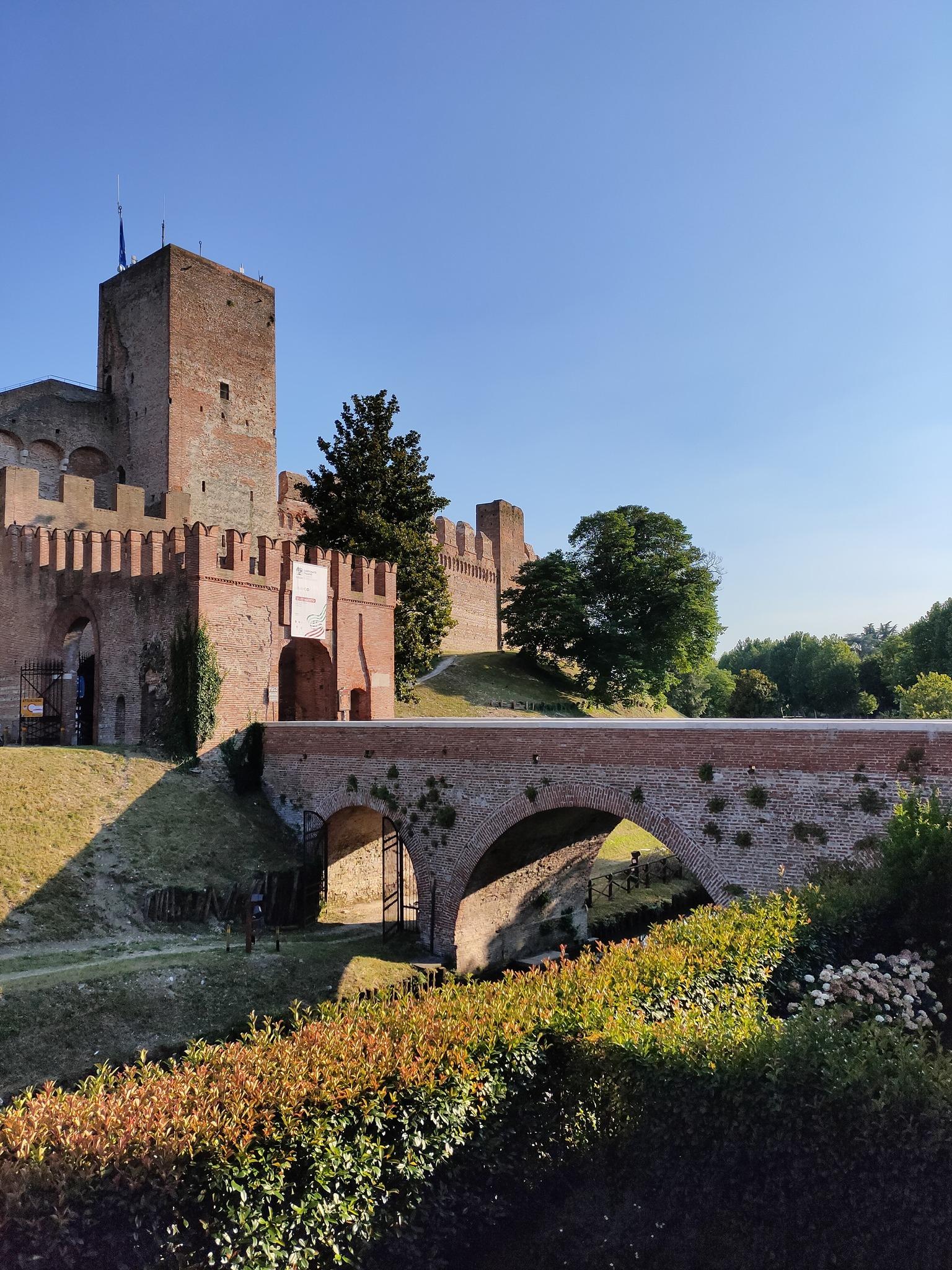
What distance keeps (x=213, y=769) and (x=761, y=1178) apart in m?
17.8

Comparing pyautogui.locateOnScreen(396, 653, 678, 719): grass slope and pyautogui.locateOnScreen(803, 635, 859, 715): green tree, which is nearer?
pyautogui.locateOnScreen(396, 653, 678, 719): grass slope

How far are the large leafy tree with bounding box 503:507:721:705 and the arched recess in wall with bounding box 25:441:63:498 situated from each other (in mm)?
22898

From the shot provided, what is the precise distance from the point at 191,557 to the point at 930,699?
3498cm

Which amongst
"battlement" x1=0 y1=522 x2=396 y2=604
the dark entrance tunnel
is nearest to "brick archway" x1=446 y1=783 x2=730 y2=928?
the dark entrance tunnel

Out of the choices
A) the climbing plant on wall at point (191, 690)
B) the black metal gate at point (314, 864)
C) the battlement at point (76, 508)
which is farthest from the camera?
the battlement at point (76, 508)

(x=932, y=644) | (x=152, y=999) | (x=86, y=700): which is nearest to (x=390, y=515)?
(x=86, y=700)

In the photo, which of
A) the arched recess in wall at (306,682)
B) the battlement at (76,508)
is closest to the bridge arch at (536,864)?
the arched recess in wall at (306,682)

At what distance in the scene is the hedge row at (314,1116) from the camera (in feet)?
19.1

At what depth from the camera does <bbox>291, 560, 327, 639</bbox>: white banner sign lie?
24.0m

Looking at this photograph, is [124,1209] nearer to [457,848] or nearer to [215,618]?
[457,848]

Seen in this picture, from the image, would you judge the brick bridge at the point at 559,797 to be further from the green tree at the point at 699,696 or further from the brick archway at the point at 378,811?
the green tree at the point at 699,696

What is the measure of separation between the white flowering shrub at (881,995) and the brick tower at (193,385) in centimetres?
3255

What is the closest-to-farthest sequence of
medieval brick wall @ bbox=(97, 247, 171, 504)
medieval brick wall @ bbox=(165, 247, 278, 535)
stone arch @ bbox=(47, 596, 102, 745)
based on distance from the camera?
stone arch @ bbox=(47, 596, 102, 745)
medieval brick wall @ bbox=(97, 247, 171, 504)
medieval brick wall @ bbox=(165, 247, 278, 535)

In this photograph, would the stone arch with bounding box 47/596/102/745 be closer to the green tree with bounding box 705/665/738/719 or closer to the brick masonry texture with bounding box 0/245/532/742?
the brick masonry texture with bounding box 0/245/532/742
